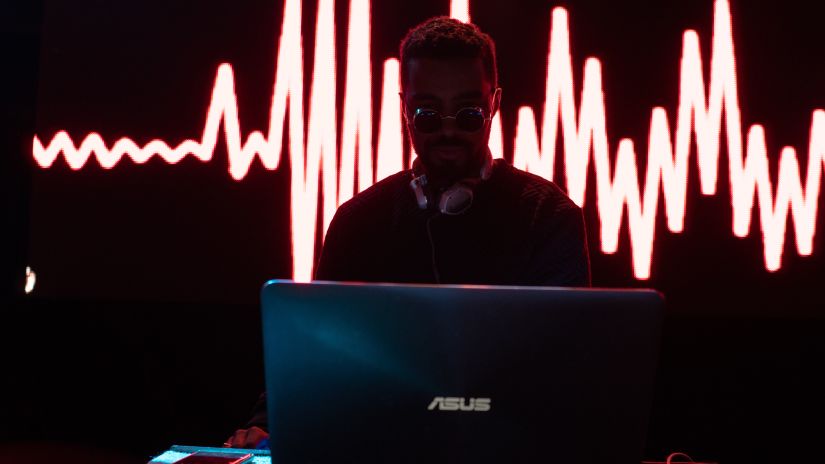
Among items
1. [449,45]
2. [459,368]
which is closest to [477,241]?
[449,45]

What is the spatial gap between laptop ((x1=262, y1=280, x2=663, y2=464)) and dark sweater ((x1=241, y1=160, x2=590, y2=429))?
0.65 meters

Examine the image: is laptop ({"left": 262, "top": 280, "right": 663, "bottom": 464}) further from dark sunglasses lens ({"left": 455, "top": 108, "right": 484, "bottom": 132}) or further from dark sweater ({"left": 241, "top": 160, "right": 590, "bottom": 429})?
dark sunglasses lens ({"left": 455, "top": 108, "right": 484, "bottom": 132})

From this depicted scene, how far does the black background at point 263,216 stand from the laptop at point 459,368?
1988 mm

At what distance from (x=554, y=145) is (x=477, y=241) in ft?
4.36

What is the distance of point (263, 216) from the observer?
2.76m

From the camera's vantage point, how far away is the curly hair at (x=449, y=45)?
1.50 m

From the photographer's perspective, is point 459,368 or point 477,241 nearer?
point 459,368

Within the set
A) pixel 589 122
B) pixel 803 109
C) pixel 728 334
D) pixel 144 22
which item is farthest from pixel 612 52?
pixel 144 22

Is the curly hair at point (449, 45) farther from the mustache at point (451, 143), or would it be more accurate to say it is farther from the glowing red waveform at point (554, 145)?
the glowing red waveform at point (554, 145)

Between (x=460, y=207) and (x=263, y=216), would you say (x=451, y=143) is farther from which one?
(x=263, y=216)

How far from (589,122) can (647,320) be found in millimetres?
2091

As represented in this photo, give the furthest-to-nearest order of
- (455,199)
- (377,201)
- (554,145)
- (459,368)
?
1. (554,145)
2. (377,201)
3. (455,199)
4. (459,368)

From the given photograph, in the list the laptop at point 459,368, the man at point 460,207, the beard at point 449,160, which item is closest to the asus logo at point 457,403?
the laptop at point 459,368

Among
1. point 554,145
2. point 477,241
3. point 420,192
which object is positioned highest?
point 554,145
